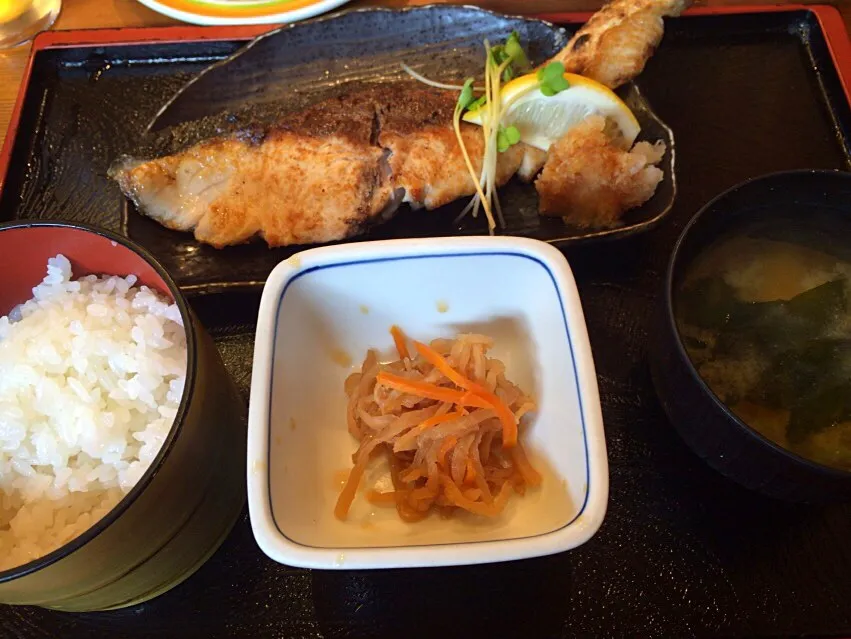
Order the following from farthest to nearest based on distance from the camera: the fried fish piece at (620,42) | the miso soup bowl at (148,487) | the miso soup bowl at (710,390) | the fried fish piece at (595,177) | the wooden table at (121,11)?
1. the wooden table at (121,11)
2. the fried fish piece at (620,42)
3. the fried fish piece at (595,177)
4. the miso soup bowl at (710,390)
5. the miso soup bowl at (148,487)

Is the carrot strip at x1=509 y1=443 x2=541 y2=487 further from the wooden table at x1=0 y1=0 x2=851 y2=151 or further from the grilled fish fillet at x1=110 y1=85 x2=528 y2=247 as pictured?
the wooden table at x1=0 y1=0 x2=851 y2=151

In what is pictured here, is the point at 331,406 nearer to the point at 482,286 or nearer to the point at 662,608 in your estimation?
the point at 482,286

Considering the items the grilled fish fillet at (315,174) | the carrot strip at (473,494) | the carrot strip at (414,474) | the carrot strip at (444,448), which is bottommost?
the carrot strip at (473,494)

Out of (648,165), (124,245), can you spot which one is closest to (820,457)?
(648,165)

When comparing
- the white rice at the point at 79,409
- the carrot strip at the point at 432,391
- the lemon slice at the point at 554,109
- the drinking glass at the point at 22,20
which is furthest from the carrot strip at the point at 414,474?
the drinking glass at the point at 22,20

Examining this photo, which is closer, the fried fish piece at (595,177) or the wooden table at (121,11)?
the fried fish piece at (595,177)

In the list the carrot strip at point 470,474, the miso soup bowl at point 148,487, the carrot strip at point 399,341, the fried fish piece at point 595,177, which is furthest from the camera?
the fried fish piece at point 595,177

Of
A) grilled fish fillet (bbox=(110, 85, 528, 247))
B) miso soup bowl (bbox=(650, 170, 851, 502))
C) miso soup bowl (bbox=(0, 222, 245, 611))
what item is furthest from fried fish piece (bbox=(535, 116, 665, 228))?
miso soup bowl (bbox=(0, 222, 245, 611))

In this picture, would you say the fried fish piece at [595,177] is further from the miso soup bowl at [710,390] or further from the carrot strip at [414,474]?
the carrot strip at [414,474]

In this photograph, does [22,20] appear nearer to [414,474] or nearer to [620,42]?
[620,42]
